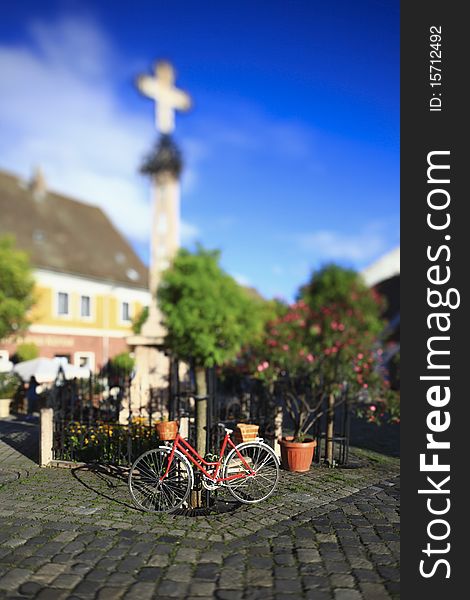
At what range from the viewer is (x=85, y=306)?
105 feet

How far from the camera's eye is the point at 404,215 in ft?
19.3

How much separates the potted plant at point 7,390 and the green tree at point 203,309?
446 inches

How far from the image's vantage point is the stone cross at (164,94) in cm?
1427

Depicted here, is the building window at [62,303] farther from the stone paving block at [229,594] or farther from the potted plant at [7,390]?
the stone paving block at [229,594]

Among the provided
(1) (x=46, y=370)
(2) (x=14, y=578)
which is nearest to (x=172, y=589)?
(2) (x=14, y=578)

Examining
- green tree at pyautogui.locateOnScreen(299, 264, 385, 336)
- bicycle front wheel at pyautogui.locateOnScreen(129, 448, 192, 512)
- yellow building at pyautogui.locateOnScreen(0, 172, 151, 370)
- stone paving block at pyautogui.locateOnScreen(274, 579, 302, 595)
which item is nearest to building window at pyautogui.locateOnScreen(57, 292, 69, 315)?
yellow building at pyautogui.locateOnScreen(0, 172, 151, 370)

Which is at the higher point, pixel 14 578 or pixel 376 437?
pixel 14 578

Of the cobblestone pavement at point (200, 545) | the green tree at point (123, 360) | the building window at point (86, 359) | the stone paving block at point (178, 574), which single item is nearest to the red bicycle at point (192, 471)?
the cobblestone pavement at point (200, 545)

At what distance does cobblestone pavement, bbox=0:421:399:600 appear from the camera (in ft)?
16.2

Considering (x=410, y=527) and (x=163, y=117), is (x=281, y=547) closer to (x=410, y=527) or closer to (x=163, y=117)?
(x=410, y=527)

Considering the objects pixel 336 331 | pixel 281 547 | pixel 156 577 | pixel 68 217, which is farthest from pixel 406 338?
pixel 68 217

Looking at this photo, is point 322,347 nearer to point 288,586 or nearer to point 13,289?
point 288,586

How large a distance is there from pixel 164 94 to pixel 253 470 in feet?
33.9

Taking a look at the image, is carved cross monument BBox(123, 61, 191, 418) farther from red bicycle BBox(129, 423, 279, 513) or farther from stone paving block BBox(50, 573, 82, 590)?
stone paving block BBox(50, 573, 82, 590)
